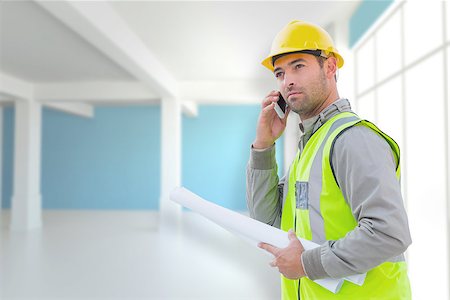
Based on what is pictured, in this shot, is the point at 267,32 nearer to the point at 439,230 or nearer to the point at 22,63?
the point at 439,230

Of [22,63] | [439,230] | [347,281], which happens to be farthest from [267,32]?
[347,281]

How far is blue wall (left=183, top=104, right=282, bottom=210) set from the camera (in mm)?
15055

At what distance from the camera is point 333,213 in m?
1.27

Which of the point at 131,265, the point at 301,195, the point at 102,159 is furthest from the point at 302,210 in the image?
the point at 102,159

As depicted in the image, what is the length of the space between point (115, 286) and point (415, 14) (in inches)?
179

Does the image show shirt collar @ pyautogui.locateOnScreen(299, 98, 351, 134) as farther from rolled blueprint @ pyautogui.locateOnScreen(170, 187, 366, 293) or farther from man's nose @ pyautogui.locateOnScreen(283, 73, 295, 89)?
rolled blueprint @ pyautogui.locateOnScreen(170, 187, 366, 293)

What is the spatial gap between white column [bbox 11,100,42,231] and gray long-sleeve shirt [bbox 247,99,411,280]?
1090 centimetres

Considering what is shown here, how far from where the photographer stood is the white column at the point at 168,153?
1078 cm

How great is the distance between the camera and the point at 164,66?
29.8ft

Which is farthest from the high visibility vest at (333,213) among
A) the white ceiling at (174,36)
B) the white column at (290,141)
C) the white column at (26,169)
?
the white column at (290,141)

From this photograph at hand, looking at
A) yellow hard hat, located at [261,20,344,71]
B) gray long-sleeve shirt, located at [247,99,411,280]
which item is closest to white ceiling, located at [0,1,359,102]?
yellow hard hat, located at [261,20,344,71]

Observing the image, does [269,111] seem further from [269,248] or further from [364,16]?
[364,16]

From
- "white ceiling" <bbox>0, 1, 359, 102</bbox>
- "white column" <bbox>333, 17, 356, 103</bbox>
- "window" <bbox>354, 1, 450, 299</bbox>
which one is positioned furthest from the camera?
"white column" <bbox>333, 17, 356, 103</bbox>

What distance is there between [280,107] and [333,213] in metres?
0.49
